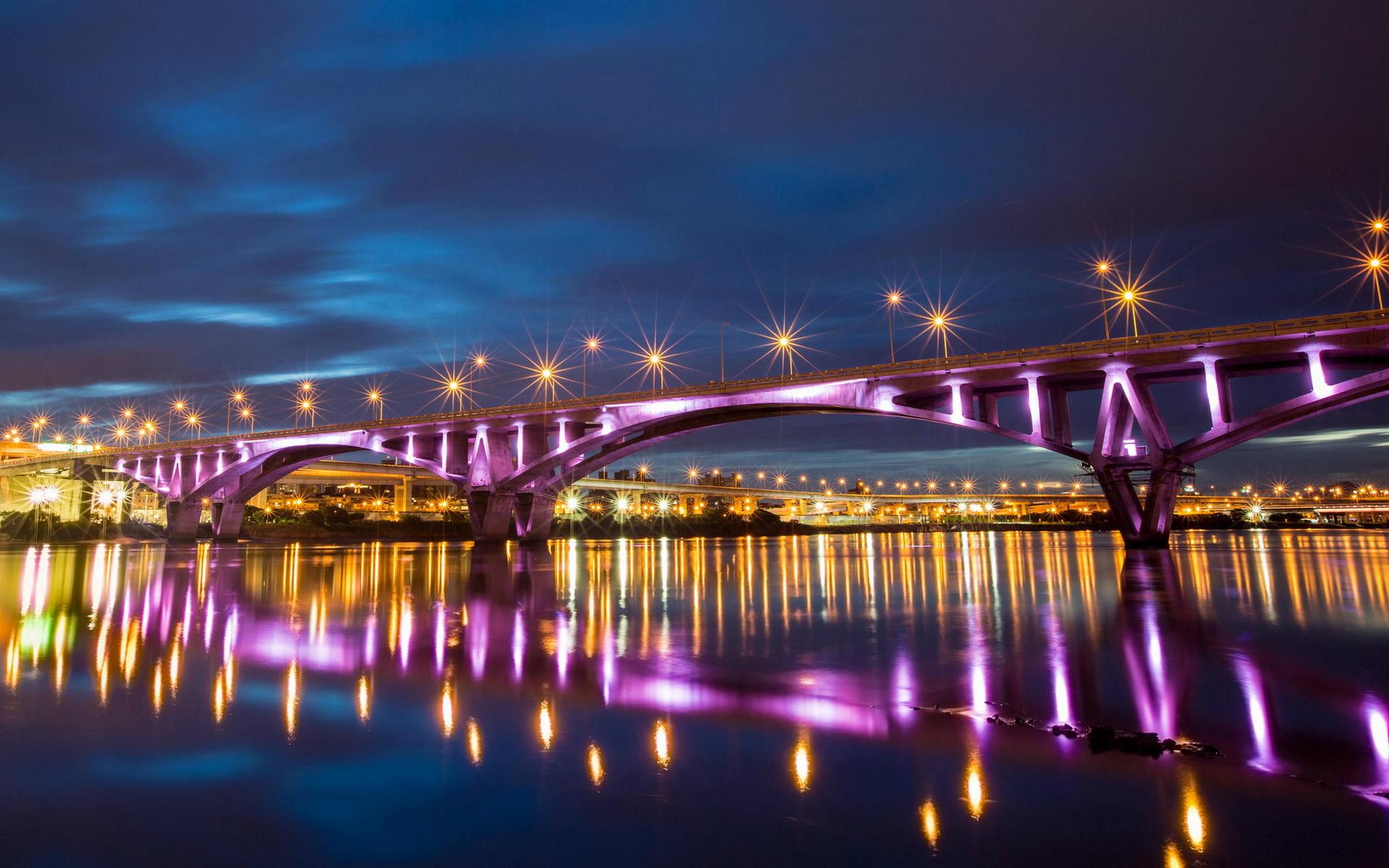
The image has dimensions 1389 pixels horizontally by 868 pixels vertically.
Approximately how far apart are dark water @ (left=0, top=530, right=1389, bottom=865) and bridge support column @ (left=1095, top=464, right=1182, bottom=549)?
24.7m

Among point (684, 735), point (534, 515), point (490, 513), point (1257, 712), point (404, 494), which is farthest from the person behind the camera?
point (404, 494)

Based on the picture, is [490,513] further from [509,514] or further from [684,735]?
[684,735]

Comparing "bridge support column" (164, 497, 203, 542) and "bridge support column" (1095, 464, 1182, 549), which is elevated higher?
"bridge support column" (164, 497, 203, 542)

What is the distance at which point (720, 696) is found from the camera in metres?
9.88

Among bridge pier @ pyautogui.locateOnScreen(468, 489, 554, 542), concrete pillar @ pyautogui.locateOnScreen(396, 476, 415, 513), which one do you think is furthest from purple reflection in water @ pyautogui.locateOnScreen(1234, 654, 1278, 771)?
concrete pillar @ pyautogui.locateOnScreen(396, 476, 415, 513)

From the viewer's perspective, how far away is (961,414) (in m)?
48.6

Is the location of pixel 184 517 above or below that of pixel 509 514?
above

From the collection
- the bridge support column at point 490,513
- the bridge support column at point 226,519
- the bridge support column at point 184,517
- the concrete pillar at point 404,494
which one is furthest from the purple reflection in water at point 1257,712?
the concrete pillar at point 404,494

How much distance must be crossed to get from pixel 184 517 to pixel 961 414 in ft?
286

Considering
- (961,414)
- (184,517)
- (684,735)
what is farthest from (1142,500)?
(184,517)

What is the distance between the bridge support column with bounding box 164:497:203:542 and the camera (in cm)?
9175

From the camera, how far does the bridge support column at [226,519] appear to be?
3671 inches

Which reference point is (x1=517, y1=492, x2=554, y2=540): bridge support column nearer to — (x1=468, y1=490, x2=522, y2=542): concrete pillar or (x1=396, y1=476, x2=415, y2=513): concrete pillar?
(x1=468, y1=490, x2=522, y2=542): concrete pillar

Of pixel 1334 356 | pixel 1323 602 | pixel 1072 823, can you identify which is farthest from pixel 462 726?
pixel 1334 356
